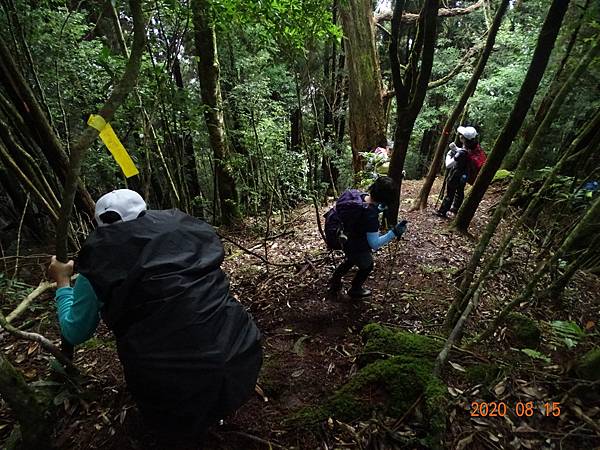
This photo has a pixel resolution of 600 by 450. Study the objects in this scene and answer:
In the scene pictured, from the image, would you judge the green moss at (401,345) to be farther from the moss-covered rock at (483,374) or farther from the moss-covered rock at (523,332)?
the moss-covered rock at (523,332)

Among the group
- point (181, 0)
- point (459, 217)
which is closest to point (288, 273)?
point (459, 217)

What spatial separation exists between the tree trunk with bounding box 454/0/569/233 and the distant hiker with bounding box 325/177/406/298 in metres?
2.32

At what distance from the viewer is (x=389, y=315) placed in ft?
13.8

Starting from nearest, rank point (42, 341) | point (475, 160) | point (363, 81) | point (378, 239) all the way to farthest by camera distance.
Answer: point (42, 341)
point (378, 239)
point (475, 160)
point (363, 81)

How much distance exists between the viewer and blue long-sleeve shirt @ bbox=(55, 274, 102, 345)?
77.9 inches

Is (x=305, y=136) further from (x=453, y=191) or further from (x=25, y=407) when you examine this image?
(x=25, y=407)

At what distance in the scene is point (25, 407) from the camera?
2041 mm

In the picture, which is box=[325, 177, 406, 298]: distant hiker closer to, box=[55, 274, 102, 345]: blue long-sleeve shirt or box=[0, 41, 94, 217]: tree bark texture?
box=[55, 274, 102, 345]: blue long-sleeve shirt

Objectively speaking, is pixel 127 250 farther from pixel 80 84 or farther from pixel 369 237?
pixel 80 84

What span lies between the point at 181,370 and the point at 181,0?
16.7 ft

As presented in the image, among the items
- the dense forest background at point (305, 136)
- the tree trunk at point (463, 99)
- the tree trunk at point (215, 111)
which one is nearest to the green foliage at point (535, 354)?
the dense forest background at point (305, 136)

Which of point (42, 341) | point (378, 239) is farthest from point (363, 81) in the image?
point (42, 341)

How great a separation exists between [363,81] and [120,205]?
7.47 m

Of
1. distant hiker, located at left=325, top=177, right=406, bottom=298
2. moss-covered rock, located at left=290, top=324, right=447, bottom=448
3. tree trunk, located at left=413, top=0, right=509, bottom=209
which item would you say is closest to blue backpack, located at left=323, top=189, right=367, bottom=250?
distant hiker, located at left=325, top=177, right=406, bottom=298
